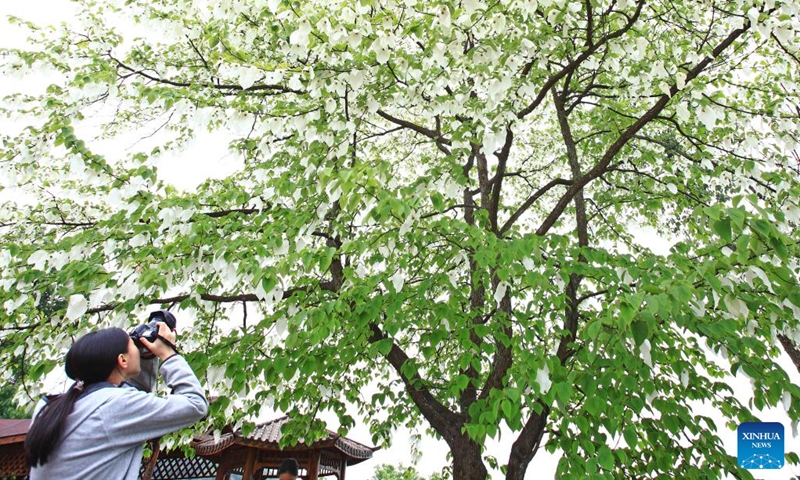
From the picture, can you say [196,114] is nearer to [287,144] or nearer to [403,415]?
[287,144]

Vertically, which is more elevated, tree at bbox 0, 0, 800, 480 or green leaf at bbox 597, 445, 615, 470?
tree at bbox 0, 0, 800, 480

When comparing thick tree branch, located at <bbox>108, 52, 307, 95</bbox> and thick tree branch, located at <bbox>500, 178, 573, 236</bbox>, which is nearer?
thick tree branch, located at <bbox>108, 52, 307, 95</bbox>

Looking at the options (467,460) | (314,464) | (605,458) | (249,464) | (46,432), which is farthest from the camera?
(314,464)

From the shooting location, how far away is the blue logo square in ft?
12.6

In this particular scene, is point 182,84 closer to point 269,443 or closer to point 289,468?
point 289,468

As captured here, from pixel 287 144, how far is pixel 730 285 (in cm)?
450

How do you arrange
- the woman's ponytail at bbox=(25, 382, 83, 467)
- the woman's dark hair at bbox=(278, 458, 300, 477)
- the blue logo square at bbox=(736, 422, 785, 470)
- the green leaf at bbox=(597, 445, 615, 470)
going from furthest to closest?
the woman's dark hair at bbox=(278, 458, 300, 477), the blue logo square at bbox=(736, 422, 785, 470), the green leaf at bbox=(597, 445, 615, 470), the woman's ponytail at bbox=(25, 382, 83, 467)

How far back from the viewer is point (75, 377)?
5.63ft

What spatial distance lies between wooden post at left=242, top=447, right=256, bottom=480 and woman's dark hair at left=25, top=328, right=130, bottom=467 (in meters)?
9.58

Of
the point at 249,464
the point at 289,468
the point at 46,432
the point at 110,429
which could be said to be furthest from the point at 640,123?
the point at 249,464

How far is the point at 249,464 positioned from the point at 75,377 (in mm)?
9705

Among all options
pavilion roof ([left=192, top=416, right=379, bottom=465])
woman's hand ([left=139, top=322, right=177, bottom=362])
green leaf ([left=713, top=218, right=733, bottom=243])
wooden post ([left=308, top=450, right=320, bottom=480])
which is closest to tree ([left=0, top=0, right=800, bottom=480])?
green leaf ([left=713, top=218, right=733, bottom=243])

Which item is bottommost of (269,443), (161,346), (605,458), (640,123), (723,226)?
(161,346)

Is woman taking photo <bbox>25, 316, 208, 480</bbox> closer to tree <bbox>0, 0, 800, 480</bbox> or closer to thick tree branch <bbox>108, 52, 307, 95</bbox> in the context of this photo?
tree <bbox>0, 0, 800, 480</bbox>
